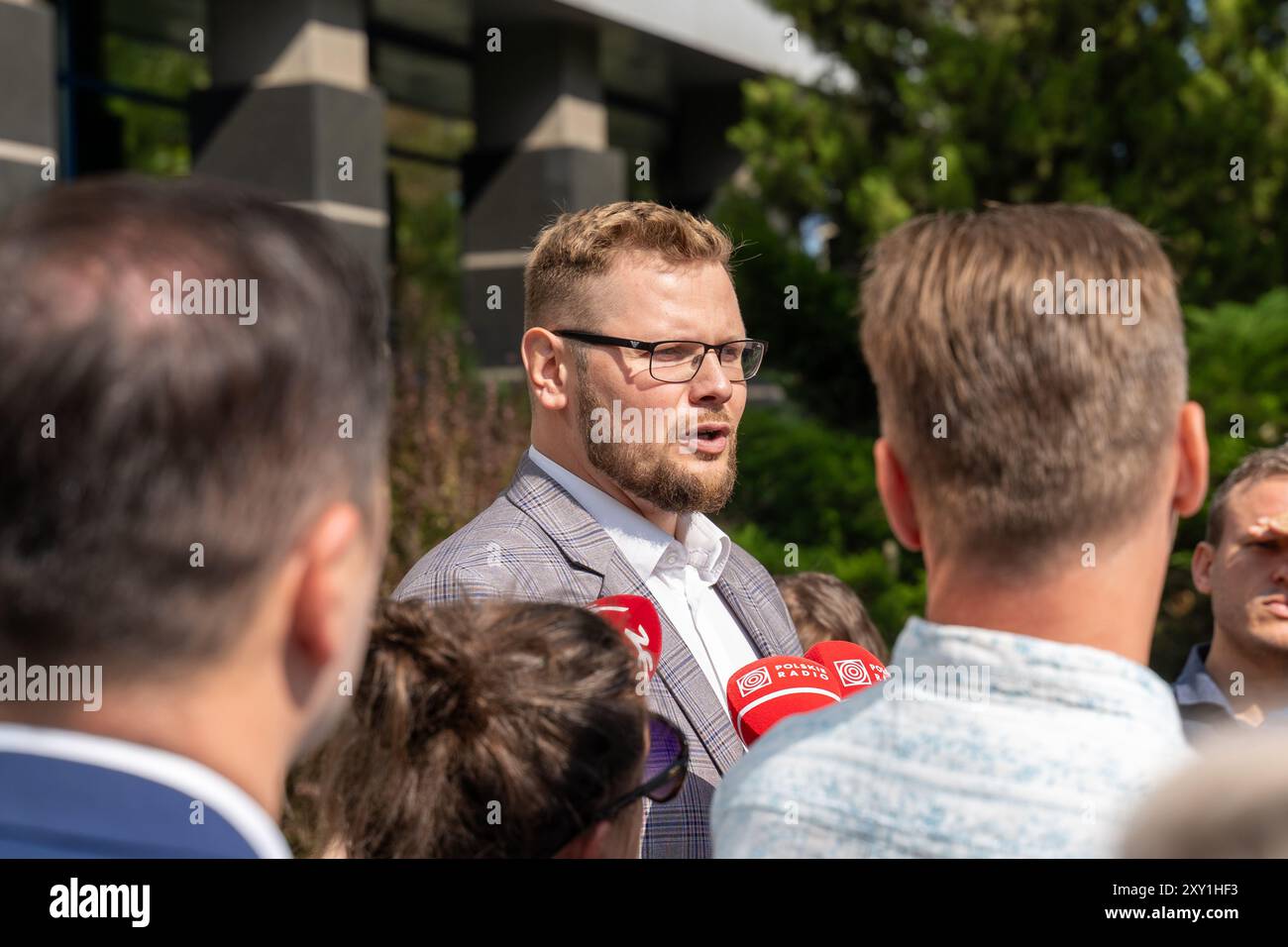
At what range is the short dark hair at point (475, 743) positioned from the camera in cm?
174

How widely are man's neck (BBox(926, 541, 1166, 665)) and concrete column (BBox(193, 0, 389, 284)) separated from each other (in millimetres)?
8330

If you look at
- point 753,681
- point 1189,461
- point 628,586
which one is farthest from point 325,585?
point 628,586

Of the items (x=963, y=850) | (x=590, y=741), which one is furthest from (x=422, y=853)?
(x=963, y=850)

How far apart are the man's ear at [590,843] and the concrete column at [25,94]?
644cm

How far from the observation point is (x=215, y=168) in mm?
9383

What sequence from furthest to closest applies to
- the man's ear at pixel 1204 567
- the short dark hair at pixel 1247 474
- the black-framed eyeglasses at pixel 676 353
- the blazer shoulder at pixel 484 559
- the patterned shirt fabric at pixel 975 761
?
the man's ear at pixel 1204 567
the short dark hair at pixel 1247 474
the black-framed eyeglasses at pixel 676 353
the blazer shoulder at pixel 484 559
the patterned shirt fabric at pixel 975 761

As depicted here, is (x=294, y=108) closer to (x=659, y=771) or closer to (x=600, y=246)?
(x=600, y=246)

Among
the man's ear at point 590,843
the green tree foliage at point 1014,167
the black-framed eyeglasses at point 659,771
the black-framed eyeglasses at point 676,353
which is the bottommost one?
the man's ear at point 590,843

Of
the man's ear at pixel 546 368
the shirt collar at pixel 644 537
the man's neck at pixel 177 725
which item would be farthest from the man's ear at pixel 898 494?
the man's ear at pixel 546 368

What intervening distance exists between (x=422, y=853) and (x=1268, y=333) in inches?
308

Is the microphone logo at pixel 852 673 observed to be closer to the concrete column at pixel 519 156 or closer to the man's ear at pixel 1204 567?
the man's ear at pixel 1204 567

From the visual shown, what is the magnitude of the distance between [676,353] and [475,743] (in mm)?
1419

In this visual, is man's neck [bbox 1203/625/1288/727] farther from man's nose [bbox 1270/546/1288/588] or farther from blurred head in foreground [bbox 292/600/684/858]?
blurred head in foreground [bbox 292/600/684/858]
